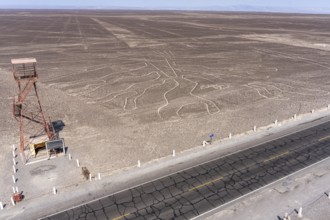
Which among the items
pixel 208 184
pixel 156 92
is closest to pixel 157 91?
pixel 156 92

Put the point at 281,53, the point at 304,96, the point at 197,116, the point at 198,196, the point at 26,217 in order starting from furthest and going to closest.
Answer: the point at 281,53 → the point at 304,96 → the point at 197,116 → the point at 198,196 → the point at 26,217

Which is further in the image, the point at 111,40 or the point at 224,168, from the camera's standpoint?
the point at 111,40

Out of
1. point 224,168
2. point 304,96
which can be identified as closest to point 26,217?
point 224,168

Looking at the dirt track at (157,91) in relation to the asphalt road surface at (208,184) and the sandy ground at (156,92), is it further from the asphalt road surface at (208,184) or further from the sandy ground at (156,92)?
the asphalt road surface at (208,184)

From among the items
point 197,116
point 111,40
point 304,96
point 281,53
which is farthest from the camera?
point 111,40

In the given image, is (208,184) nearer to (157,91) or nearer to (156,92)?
(156,92)

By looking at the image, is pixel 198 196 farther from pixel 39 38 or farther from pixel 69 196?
pixel 39 38
